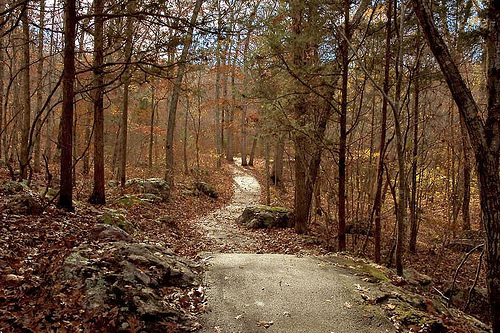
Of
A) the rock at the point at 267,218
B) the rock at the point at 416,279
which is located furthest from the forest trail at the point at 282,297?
the rock at the point at 267,218

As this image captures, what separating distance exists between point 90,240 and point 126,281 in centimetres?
150

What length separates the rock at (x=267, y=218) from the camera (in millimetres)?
11915

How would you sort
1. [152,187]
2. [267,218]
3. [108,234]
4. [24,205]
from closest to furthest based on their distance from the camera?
[108,234] < [24,205] < [267,218] < [152,187]

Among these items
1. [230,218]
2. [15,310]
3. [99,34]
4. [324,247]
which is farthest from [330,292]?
[230,218]

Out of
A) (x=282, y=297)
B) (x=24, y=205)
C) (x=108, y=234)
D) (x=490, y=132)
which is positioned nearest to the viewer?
(x=490, y=132)

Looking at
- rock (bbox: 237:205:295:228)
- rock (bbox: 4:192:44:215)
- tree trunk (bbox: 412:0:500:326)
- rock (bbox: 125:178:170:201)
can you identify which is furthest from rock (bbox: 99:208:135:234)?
tree trunk (bbox: 412:0:500:326)

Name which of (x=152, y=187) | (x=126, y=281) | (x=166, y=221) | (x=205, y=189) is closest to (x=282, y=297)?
(x=126, y=281)

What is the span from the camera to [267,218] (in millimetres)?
12070

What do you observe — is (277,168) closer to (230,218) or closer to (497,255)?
(230,218)

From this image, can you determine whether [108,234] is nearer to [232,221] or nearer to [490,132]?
[490,132]

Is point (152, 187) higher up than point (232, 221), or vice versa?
point (152, 187)

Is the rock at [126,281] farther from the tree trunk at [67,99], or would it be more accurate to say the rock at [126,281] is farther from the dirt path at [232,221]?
the dirt path at [232,221]

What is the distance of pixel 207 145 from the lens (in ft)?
107

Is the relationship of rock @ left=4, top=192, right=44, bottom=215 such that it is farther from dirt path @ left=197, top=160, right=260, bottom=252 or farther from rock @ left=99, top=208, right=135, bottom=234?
dirt path @ left=197, top=160, right=260, bottom=252
